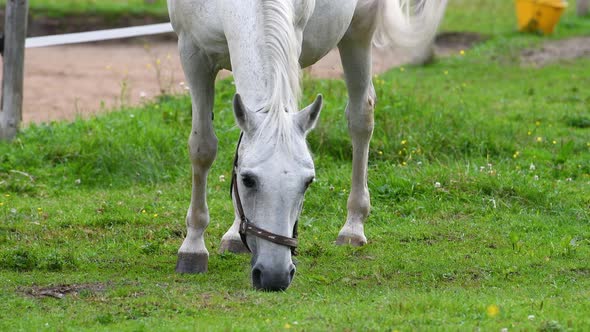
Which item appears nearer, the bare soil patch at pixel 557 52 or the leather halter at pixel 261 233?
the leather halter at pixel 261 233

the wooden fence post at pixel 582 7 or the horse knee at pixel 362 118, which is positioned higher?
the horse knee at pixel 362 118

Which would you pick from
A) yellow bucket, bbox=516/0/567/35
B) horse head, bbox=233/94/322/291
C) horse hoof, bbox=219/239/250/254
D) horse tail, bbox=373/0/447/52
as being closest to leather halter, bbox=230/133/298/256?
horse head, bbox=233/94/322/291

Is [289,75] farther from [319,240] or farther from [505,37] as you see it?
[505,37]

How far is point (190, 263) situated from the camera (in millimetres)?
5387

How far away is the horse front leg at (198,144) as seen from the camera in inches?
207

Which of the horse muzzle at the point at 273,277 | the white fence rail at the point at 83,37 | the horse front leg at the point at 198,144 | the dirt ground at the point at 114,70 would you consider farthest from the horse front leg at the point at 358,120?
the white fence rail at the point at 83,37

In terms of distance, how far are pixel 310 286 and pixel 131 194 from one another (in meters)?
2.49

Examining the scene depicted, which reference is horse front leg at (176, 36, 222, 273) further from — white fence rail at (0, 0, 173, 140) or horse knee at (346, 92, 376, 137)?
white fence rail at (0, 0, 173, 140)

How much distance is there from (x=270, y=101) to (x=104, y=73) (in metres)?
8.28

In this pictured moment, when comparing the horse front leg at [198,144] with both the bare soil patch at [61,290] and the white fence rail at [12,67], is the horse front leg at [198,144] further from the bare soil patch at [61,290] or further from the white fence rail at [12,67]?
the white fence rail at [12,67]

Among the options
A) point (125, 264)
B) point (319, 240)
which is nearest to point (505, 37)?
point (319, 240)

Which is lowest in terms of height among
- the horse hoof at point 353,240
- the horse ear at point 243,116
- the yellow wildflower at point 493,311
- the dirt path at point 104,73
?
the dirt path at point 104,73

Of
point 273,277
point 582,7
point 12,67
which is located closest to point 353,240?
point 273,277

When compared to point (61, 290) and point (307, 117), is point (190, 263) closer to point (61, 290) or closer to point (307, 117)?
point (61, 290)
